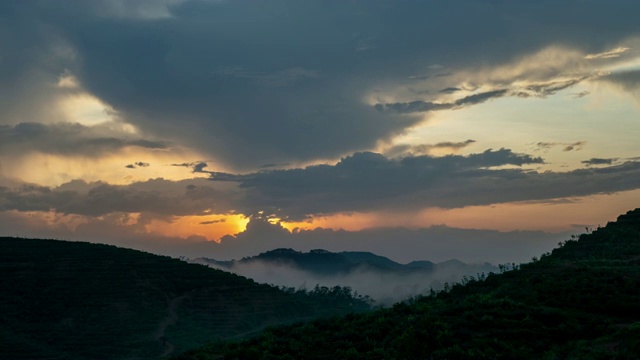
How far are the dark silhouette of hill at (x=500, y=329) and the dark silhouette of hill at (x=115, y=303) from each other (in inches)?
3061

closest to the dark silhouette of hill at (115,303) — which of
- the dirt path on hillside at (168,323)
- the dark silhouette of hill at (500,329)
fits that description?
the dirt path on hillside at (168,323)

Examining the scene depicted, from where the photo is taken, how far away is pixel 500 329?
149ft

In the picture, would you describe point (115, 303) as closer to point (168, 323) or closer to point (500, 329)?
point (168, 323)

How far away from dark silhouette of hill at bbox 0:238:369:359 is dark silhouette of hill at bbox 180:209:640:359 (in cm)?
7775

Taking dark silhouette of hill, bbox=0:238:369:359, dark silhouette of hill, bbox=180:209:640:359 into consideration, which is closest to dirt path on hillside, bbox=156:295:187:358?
dark silhouette of hill, bbox=0:238:369:359

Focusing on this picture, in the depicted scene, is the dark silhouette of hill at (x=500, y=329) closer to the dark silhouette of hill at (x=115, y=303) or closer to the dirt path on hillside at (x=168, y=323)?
the dirt path on hillside at (x=168, y=323)

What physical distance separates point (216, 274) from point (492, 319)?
13186cm

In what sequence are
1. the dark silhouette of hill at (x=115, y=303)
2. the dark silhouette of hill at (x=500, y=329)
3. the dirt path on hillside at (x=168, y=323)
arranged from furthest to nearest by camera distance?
the dark silhouette of hill at (x=115, y=303) < the dirt path on hillside at (x=168, y=323) < the dark silhouette of hill at (x=500, y=329)

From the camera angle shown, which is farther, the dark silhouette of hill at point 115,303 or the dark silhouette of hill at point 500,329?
the dark silhouette of hill at point 115,303

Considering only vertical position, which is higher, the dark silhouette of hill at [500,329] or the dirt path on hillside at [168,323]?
the dark silhouette of hill at [500,329]

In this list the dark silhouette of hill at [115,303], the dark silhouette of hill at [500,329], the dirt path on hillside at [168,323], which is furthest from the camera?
the dark silhouette of hill at [115,303]

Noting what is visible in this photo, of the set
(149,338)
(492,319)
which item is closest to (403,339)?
(492,319)

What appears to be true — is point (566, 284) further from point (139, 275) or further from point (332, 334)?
point (139, 275)

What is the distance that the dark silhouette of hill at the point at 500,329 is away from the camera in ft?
136
